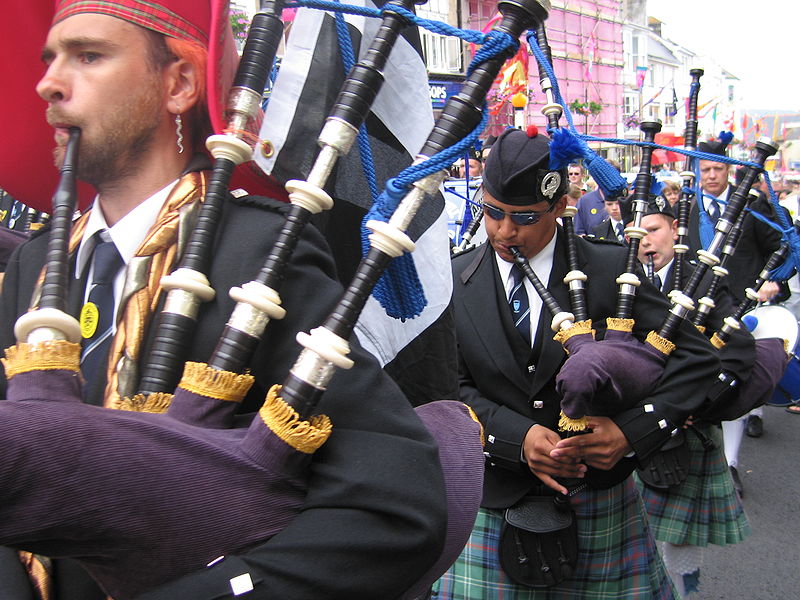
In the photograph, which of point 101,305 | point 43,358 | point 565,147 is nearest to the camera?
point 43,358

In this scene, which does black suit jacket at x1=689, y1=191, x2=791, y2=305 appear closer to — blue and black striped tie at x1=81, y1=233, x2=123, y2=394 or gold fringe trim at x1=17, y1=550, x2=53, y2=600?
blue and black striped tie at x1=81, y1=233, x2=123, y2=394

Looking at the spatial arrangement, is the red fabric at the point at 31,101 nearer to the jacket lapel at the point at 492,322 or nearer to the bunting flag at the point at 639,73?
the jacket lapel at the point at 492,322

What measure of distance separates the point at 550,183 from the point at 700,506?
75.8 inches

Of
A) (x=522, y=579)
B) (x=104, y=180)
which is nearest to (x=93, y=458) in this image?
(x=104, y=180)

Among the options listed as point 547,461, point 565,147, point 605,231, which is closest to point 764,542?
point 605,231

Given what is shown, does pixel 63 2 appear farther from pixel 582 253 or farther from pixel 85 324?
pixel 582 253

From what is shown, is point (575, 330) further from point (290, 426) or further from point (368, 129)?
point (290, 426)

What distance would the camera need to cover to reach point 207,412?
100cm

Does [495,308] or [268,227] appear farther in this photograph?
[495,308]

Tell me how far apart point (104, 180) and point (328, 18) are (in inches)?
22.5

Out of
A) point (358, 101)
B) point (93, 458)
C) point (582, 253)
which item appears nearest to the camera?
point (93, 458)

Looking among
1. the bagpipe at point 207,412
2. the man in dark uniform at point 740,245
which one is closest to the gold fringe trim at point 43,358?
the bagpipe at point 207,412

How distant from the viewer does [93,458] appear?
838mm

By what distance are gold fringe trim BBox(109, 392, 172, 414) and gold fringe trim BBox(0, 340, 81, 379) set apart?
0.10m
